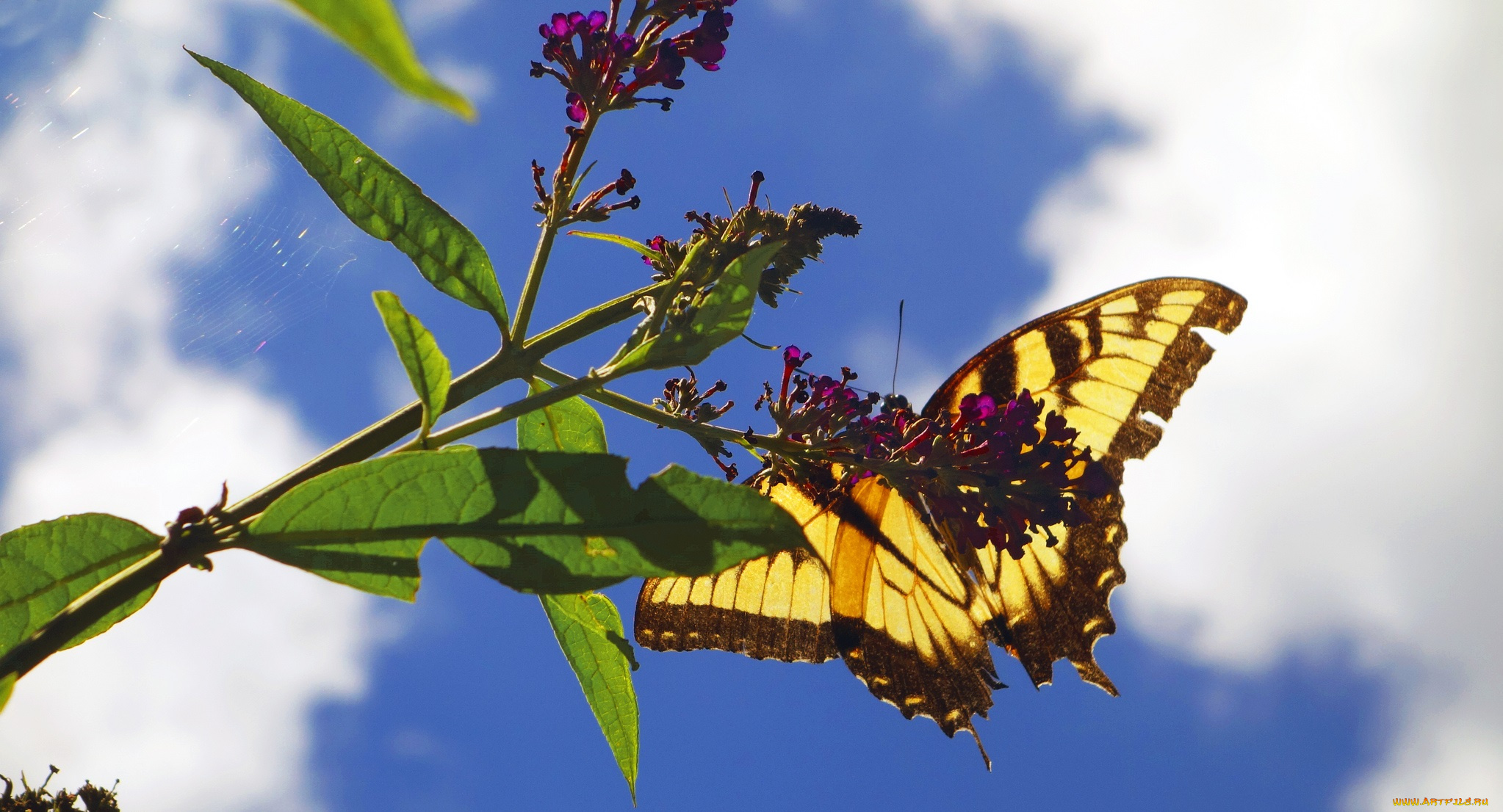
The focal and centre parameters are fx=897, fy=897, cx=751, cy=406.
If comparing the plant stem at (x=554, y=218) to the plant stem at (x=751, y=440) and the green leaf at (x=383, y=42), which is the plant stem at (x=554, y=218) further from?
the green leaf at (x=383, y=42)

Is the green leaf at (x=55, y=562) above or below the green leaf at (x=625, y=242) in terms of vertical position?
below

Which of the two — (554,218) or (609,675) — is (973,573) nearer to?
(609,675)

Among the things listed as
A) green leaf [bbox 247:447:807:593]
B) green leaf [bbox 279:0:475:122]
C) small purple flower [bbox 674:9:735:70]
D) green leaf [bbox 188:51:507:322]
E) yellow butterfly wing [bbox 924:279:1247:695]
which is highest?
yellow butterfly wing [bbox 924:279:1247:695]

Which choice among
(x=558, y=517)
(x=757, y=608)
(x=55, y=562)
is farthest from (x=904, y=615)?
(x=55, y=562)

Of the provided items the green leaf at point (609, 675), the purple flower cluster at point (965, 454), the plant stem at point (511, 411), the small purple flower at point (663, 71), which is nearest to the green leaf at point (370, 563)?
the plant stem at point (511, 411)

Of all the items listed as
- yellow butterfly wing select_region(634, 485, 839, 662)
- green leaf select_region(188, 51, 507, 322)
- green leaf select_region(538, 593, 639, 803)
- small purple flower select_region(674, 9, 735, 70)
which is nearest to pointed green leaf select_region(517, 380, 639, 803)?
green leaf select_region(538, 593, 639, 803)

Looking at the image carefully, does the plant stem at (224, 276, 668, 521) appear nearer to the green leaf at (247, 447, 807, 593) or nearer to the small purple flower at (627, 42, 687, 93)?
the green leaf at (247, 447, 807, 593)

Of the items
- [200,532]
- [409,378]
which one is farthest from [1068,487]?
[200,532]
